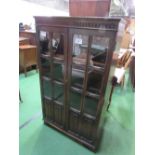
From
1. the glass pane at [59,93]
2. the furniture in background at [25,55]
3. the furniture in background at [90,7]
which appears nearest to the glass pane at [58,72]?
the glass pane at [59,93]

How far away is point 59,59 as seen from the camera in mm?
1565

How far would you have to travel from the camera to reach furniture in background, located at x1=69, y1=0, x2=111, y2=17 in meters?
1.45

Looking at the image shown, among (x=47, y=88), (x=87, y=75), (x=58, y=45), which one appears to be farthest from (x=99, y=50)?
(x=47, y=88)

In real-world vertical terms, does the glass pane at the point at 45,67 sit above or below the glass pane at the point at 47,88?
above

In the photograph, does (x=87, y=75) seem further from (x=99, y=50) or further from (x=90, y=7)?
(x=90, y=7)

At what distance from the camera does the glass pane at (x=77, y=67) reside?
1372mm

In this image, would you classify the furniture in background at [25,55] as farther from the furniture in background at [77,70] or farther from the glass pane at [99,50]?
the glass pane at [99,50]

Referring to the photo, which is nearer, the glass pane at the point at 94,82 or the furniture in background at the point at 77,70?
the furniture in background at the point at 77,70

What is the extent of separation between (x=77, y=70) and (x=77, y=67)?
0.12 ft

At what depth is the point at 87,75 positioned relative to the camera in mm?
1446

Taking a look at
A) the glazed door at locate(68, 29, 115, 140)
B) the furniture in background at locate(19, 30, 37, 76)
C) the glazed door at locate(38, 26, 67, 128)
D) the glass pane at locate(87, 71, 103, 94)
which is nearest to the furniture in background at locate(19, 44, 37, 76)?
the furniture in background at locate(19, 30, 37, 76)
